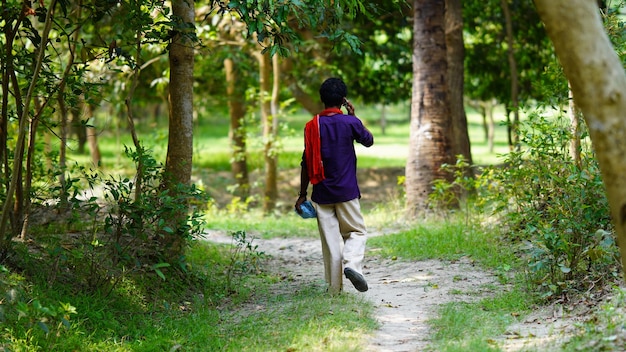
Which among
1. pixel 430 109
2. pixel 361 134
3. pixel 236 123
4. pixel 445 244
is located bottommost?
pixel 445 244

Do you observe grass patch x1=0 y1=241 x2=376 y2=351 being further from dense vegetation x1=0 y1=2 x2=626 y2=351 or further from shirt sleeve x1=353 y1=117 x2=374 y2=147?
shirt sleeve x1=353 y1=117 x2=374 y2=147

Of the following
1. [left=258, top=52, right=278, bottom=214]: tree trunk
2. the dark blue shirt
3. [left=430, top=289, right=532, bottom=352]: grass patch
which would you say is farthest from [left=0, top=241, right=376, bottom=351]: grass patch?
[left=258, top=52, right=278, bottom=214]: tree trunk

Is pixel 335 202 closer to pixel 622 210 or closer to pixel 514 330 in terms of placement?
pixel 514 330

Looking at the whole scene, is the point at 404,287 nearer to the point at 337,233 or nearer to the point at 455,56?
the point at 337,233

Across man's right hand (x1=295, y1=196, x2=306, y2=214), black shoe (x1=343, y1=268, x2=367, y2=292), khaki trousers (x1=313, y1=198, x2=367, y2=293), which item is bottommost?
black shoe (x1=343, y1=268, x2=367, y2=292)

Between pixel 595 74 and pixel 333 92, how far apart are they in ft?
10.1

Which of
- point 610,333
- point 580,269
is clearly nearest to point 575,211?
point 580,269

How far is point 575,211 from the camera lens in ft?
22.7

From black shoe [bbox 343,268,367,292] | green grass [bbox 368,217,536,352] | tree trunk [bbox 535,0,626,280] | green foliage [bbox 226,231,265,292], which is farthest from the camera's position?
green foliage [bbox 226,231,265,292]

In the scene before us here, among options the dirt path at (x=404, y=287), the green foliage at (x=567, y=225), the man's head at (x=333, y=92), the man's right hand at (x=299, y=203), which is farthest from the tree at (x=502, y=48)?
the man's right hand at (x=299, y=203)

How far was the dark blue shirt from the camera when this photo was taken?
7031 millimetres

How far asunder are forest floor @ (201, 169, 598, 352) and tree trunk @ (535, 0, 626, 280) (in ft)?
5.02

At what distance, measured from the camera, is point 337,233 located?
23.6ft

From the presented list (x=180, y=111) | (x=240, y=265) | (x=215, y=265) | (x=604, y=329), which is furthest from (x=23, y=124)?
(x=604, y=329)
